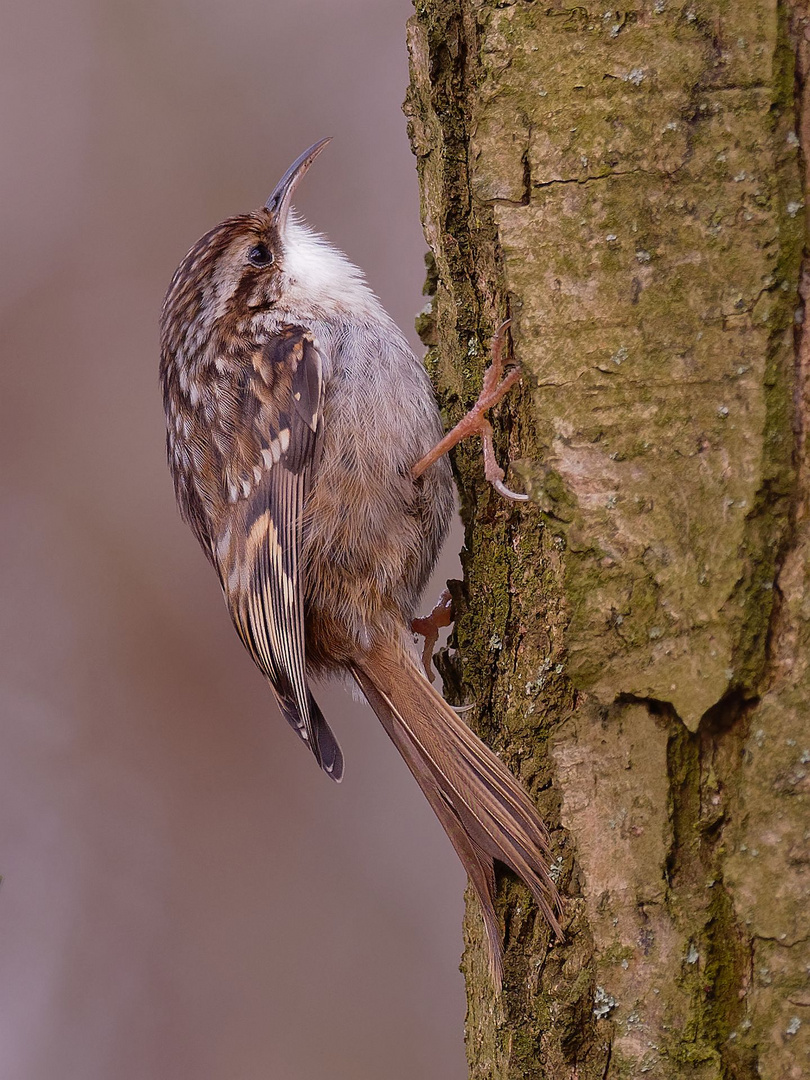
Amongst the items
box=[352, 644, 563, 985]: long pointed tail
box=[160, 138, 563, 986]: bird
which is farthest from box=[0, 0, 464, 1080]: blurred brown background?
box=[352, 644, 563, 985]: long pointed tail

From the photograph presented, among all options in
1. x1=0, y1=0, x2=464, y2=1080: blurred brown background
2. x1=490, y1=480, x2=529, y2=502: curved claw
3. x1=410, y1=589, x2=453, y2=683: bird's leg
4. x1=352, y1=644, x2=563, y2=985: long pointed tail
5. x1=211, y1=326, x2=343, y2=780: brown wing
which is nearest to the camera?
x1=352, y1=644, x2=563, y2=985: long pointed tail

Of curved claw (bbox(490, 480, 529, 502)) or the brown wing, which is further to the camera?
the brown wing

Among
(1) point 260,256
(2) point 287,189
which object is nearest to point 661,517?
(1) point 260,256

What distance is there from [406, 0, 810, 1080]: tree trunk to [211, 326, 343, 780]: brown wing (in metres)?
0.69

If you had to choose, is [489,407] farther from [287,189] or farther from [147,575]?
[147,575]

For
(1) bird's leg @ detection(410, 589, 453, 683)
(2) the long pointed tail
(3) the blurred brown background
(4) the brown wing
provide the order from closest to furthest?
(2) the long pointed tail
(4) the brown wing
(1) bird's leg @ detection(410, 589, 453, 683)
(3) the blurred brown background

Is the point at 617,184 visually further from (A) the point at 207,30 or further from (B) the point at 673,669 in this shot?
(A) the point at 207,30

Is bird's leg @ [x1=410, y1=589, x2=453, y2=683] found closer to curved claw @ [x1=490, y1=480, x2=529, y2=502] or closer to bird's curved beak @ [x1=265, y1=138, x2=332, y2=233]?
curved claw @ [x1=490, y1=480, x2=529, y2=502]

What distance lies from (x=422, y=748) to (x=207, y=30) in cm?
324

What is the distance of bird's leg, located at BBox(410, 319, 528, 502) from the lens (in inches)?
74.0

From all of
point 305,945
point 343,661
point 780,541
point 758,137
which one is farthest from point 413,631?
point 305,945

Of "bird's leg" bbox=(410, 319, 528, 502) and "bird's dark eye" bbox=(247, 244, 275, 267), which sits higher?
"bird's dark eye" bbox=(247, 244, 275, 267)

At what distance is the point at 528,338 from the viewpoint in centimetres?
166

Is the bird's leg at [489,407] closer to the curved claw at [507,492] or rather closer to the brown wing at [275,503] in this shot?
the curved claw at [507,492]
